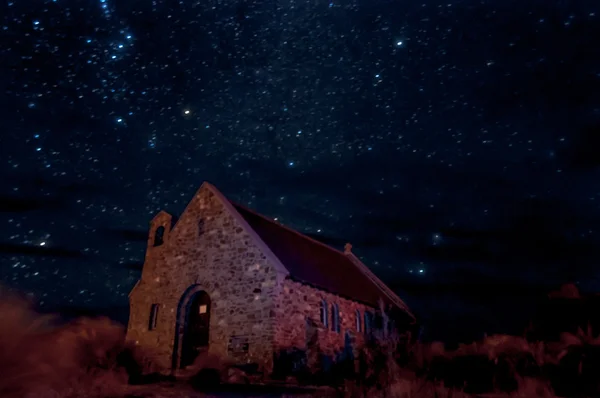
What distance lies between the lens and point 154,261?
21328mm

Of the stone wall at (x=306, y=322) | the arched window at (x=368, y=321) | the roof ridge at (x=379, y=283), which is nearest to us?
the stone wall at (x=306, y=322)

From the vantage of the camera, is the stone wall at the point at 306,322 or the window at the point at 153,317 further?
the window at the point at 153,317

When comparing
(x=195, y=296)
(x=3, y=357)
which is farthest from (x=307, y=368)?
(x=3, y=357)

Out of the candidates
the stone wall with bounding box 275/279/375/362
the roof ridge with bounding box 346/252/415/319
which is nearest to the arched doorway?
the stone wall with bounding box 275/279/375/362

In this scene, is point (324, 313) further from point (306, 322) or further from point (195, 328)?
point (195, 328)

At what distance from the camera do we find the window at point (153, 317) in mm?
20003

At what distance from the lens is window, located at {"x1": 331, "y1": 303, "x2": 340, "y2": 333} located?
2005 centimetres

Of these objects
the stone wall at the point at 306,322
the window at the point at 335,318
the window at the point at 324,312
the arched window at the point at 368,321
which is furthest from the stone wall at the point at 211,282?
the arched window at the point at 368,321

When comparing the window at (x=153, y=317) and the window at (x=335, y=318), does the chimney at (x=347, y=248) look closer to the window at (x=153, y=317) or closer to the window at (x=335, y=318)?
the window at (x=335, y=318)

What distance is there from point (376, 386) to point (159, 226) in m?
15.9

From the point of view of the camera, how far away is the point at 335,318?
66.4 feet

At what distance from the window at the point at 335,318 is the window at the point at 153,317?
8220 mm

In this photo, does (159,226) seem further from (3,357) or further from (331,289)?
(3,357)

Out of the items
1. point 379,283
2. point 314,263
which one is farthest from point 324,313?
point 379,283
